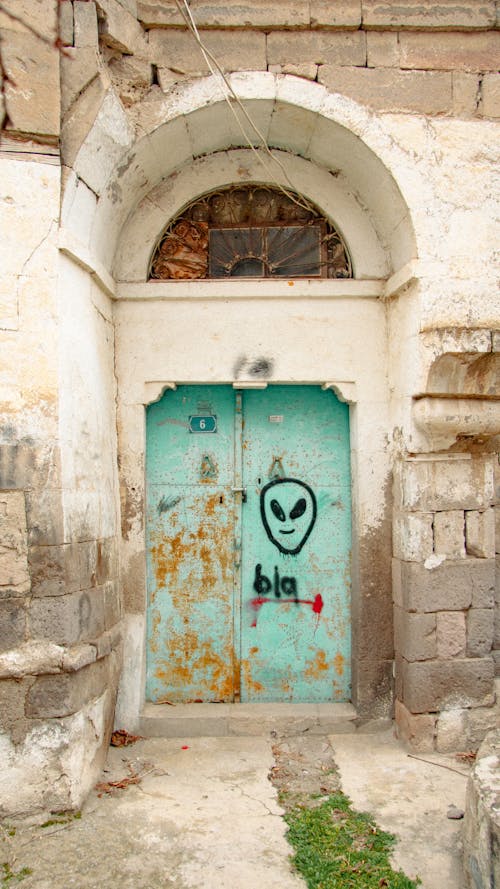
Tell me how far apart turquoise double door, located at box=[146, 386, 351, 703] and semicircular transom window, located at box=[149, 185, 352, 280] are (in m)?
0.88

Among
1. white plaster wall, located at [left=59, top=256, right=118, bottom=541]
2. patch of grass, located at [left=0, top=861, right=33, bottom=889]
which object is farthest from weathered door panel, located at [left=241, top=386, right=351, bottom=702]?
patch of grass, located at [left=0, top=861, right=33, bottom=889]

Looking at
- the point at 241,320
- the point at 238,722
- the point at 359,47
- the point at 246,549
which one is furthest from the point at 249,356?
the point at 238,722

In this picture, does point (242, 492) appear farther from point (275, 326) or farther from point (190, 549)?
point (275, 326)

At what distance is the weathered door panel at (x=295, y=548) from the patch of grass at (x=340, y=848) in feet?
3.77

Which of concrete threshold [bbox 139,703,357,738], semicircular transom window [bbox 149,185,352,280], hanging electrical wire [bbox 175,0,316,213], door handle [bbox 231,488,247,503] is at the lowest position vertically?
concrete threshold [bbox 139,703,357,738]

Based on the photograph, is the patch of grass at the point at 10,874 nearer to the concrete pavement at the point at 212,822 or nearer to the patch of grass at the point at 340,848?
the concrete pavement at the point at 212,822

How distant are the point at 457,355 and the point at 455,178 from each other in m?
1.16

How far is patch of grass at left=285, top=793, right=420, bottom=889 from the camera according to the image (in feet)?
10.3

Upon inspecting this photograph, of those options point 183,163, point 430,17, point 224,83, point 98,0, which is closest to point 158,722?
point 183,163

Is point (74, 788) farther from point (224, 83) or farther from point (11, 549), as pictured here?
point (224, 83)

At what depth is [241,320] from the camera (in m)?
4.84

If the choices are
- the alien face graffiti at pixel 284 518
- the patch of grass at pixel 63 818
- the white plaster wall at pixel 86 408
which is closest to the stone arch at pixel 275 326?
the white plaster wall at pixel 86 408

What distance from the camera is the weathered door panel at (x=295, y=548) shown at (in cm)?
491

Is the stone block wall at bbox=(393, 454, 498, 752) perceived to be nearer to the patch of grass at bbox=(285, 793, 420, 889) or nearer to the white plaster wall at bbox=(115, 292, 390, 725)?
the white plaster wall at bbox=(115, 292, 390, 725)
